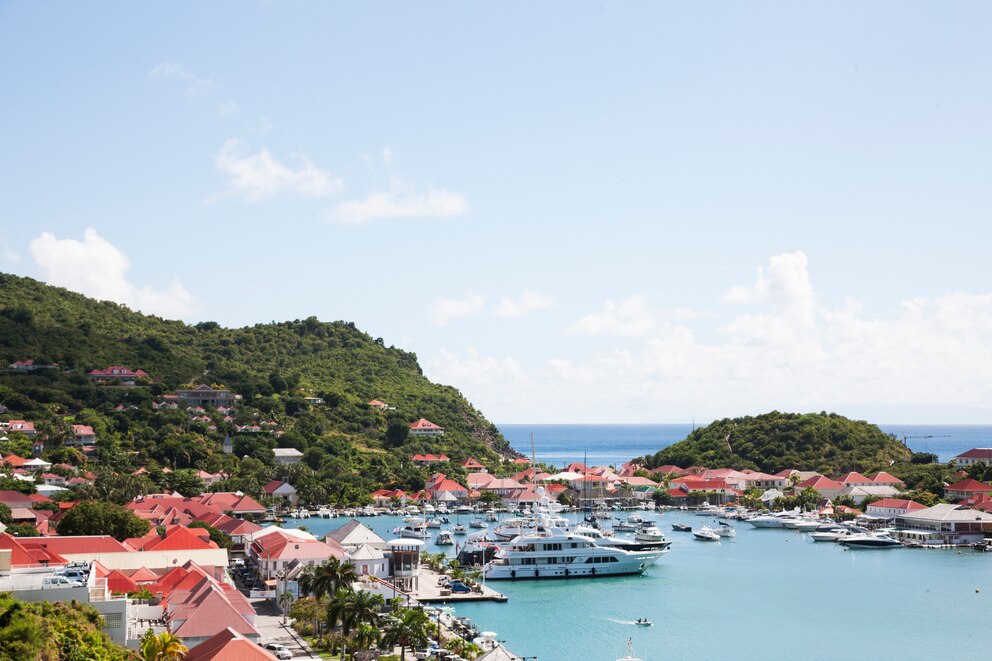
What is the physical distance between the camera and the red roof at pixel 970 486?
89.7 metres

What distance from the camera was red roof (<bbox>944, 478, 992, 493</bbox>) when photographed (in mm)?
89688

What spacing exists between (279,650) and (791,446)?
10187cm

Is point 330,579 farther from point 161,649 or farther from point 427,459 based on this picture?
point 427,459

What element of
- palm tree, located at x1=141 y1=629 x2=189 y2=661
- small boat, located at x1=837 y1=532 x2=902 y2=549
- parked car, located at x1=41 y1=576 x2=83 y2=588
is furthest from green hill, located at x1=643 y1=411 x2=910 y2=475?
parked car, located at x1=41 y1=576 x2=83 y2=588

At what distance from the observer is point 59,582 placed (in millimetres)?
32656

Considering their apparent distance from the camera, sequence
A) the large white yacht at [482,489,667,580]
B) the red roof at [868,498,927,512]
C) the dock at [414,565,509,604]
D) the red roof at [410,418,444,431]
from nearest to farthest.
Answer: the dock at [414,565,509,604]
the large white yacht at [482,489,667,580]
the red roof at [868,498,927,512]
the red roof at [410,418,444,431]

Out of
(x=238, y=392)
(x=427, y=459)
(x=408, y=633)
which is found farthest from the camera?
(x=238, y=392)

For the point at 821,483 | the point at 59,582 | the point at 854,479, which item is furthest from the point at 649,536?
the point at 59,582

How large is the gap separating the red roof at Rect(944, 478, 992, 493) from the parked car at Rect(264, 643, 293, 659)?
74039 millimetres

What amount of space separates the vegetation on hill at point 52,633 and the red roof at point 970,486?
269 feet

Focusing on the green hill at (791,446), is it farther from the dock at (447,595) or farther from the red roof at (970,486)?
the dock at (447,595)

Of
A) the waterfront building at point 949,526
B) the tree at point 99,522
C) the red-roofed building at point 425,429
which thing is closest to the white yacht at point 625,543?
the waterfront building at point 949,526

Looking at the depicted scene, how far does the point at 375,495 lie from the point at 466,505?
9.94 m

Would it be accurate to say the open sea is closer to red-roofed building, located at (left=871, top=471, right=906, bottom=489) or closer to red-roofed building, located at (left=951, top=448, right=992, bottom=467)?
red-roofed building, located at (left=871, top=471, right=906, bottom=489)
